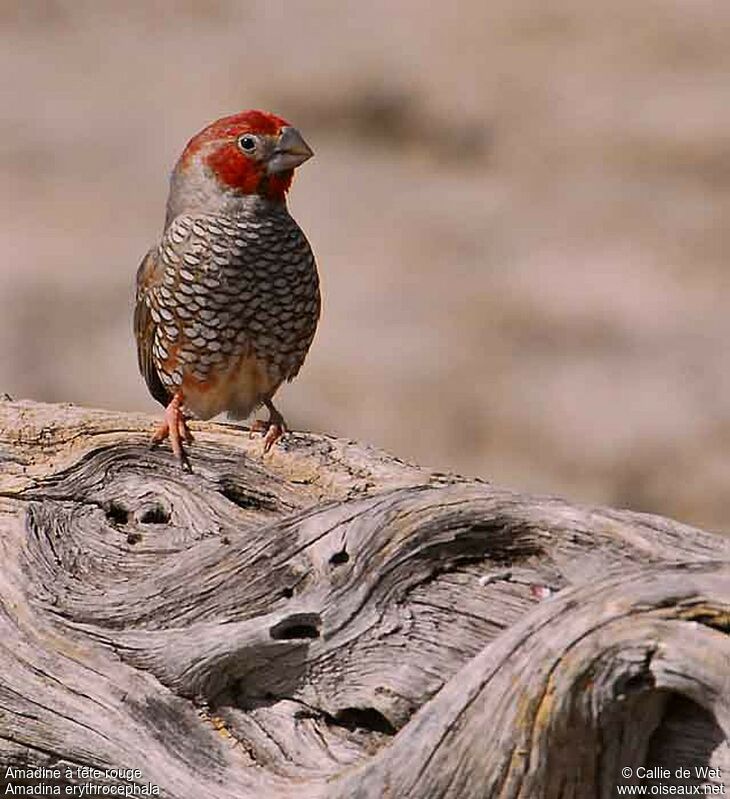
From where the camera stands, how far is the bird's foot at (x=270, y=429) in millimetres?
4508

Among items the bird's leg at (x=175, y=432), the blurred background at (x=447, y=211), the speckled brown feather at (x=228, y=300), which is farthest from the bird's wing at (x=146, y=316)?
the blurred background at (x=447, y=211)

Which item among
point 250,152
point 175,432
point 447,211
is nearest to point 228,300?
point 250,152

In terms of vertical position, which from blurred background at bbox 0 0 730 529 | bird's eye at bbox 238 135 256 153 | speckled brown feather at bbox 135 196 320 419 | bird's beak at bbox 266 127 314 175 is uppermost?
blurred background at bbox 0 0 730 529

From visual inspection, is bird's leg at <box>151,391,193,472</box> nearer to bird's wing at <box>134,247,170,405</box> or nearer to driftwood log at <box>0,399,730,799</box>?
driftwood log at <box>0,399,730,799</box>

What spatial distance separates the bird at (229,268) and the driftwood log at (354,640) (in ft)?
2.65

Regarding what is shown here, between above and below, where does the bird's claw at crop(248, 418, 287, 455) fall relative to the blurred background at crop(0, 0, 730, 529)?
below

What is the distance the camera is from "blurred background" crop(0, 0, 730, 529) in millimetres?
8828

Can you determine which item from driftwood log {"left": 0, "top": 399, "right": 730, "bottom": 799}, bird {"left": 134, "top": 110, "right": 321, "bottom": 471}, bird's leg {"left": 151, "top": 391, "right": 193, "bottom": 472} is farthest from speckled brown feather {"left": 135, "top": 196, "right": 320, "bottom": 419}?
driftwood log {"left": 0, "top": 399, "right": 730, "bottom": 799}

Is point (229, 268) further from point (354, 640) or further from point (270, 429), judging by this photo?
point (354, 640)

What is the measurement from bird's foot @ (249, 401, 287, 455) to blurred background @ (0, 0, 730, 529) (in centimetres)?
391

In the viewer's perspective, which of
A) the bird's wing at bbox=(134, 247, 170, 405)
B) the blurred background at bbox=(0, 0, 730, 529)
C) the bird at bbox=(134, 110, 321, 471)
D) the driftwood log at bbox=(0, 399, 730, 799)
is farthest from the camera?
the blurred background at bbox=(0, 0, 730, 529)

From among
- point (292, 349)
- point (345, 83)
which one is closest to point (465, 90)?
point (345, 83)

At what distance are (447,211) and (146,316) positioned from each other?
180 inches

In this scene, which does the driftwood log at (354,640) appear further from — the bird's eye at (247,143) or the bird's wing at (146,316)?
the bird's eye at (247,143)
